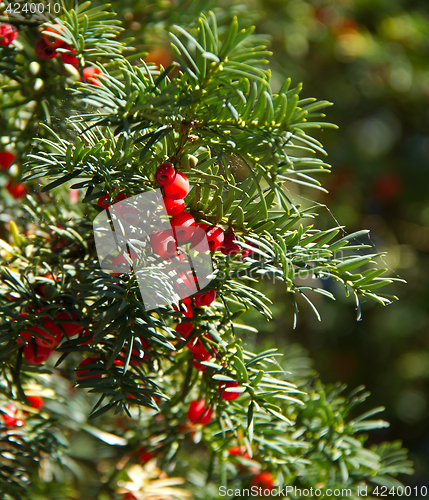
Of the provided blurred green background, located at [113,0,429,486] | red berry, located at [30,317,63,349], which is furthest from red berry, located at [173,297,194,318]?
blurred green background, located at [113,0,429,486]

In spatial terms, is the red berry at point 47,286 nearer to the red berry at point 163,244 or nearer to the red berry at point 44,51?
the red berry at point 163,244

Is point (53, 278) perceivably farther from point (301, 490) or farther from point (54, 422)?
point (301, 490)

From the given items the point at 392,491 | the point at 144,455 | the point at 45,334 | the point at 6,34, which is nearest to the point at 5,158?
the point at 6,34

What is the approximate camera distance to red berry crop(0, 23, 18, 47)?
1.36ft

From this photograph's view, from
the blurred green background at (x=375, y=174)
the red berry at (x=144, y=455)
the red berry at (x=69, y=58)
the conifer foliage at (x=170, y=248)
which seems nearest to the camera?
the conifer foliage at (x=170, y=248)

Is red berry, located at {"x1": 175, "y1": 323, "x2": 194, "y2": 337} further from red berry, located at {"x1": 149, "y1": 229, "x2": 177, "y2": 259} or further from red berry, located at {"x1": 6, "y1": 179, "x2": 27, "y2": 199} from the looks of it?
red berry, located at {"x1": 6, "y1": 179, "x2": 27, "y2": 199}

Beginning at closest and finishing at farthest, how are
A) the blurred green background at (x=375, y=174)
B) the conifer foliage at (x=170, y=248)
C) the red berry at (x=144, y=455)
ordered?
the conifer foliage at (x=170, y=248), the red berry at (x=144, y=455), the blurred green background at (x=375, y=174)

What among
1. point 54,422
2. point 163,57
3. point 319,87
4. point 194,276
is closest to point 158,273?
point 194,276

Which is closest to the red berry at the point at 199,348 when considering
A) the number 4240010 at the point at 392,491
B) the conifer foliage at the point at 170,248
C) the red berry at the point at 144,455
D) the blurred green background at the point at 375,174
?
the conifer foliage at the point at 170,248

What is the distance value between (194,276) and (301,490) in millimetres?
326

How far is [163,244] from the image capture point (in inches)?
11.9

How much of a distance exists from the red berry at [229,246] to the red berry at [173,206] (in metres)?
0.05

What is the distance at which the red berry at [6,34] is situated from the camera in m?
0.42

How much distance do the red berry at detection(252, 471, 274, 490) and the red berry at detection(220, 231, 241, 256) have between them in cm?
32
